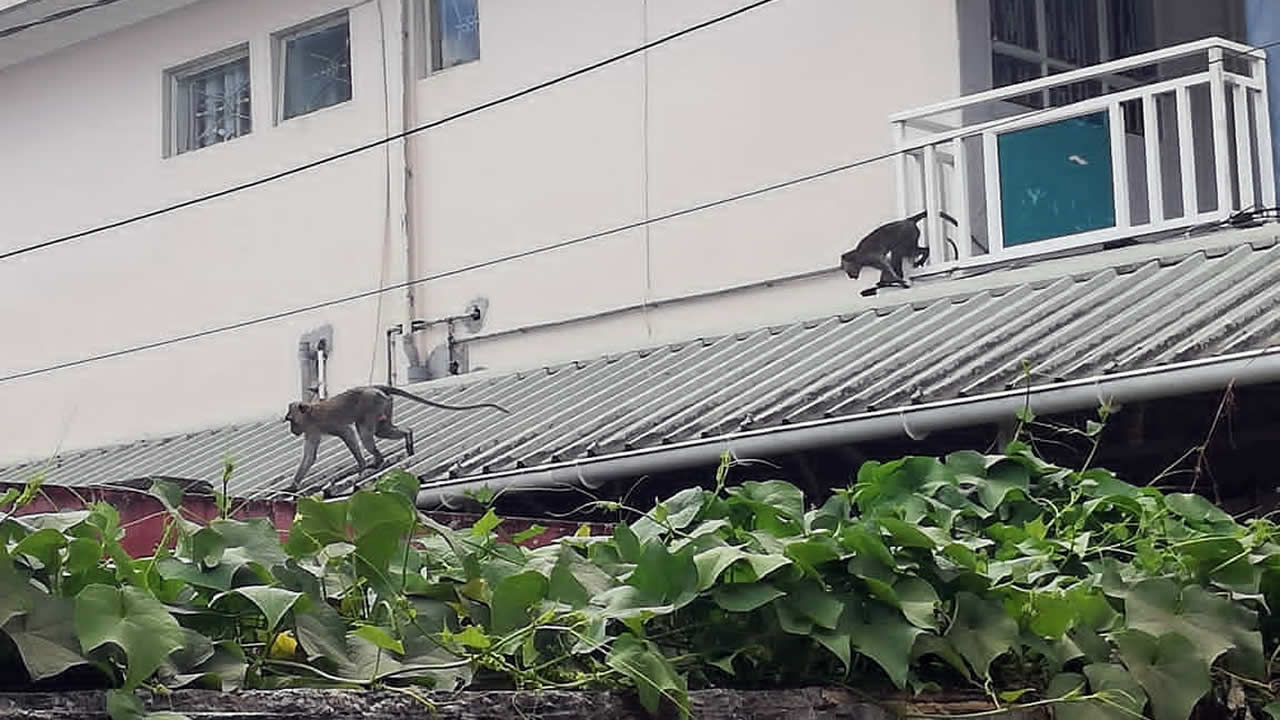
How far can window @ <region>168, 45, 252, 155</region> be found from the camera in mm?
14336

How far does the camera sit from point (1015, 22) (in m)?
10.4

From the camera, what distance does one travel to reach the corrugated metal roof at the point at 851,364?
21.6 ft

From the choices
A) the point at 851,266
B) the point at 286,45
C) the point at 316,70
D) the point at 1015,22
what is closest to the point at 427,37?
the point at 316,70

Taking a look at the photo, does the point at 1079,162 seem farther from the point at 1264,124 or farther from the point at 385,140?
the point at 385,140

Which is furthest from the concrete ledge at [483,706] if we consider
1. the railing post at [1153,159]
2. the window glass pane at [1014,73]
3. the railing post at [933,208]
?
the window glass pane at [1014,73]

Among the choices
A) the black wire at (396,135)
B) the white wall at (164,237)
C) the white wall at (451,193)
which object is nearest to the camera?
the white wall at (451,193)

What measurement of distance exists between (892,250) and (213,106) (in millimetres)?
7229

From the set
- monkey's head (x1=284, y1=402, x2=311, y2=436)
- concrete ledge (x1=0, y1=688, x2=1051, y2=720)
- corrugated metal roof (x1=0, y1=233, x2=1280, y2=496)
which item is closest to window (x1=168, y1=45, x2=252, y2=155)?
corrugated metal roof (x1=0, y1=233, x2=1280, y2=496)

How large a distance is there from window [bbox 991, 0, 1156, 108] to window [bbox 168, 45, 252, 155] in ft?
20.0

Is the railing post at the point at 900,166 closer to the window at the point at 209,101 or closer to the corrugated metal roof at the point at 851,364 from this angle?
the corrugated metal roof at the point at 851,364

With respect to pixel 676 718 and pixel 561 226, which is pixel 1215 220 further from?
pixel 676 718

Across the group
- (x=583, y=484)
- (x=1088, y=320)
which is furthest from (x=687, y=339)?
(x=1088, y=320)

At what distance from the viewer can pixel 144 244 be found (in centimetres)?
1477

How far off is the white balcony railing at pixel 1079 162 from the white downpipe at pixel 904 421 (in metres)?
2.07
